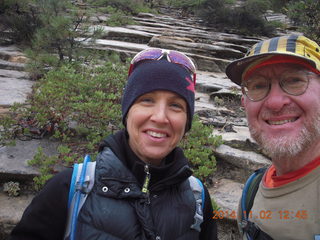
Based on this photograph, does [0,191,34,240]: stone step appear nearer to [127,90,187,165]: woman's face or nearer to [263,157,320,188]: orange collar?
[127,90,187,165]: woman's face

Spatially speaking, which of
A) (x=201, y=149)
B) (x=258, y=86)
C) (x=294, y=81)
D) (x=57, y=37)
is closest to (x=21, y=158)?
(x=201, y=149)

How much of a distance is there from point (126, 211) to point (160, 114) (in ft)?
2.11

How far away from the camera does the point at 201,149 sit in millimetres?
4379

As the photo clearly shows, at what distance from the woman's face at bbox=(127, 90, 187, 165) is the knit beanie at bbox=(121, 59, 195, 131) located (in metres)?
0.04

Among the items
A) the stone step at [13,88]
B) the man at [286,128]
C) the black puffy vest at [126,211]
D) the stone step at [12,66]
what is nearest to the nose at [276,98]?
the man at [286,128]

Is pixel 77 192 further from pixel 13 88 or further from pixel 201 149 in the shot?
pixel 13 88

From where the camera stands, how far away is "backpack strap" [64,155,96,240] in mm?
1708

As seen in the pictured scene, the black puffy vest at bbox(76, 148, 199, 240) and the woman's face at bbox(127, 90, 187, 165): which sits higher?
the woman's face at bbox(127, 90, 187, 165)

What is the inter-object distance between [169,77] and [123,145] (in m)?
0.58

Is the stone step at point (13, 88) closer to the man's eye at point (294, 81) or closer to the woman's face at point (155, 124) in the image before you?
the woman's face at point (155, 124)

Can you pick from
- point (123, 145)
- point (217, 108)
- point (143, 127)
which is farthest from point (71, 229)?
point (217, 108)

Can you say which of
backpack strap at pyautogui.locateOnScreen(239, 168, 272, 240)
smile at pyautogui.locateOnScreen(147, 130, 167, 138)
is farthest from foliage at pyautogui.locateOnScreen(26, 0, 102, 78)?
backpack strap at pyautogui.locateOnScreen(239, 168, 272, 240)

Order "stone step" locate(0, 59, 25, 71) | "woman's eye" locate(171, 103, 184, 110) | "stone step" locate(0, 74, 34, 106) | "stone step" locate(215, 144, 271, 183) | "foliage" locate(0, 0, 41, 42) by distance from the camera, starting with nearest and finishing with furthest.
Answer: "woman's eye" locate(171, 103, 184, 110) < "stone step" locate(215, 144, 271, 183) < "stone step" locate(0, 74, 34, 106) < "stone step" locate(0, 59, 25, 71) < "foliage" locate(0, 0, 41, 42)

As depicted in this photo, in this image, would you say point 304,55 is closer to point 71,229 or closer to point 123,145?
point 123,145
